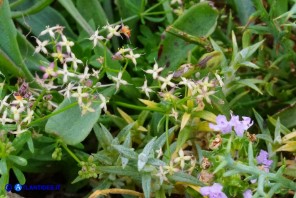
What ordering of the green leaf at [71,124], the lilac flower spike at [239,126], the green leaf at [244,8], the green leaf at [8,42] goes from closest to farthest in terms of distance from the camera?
the lilac flower spike at [239,126] → the green leaf at [71,124] → the green leaf at [8,42] → the green leaf at [244,8]

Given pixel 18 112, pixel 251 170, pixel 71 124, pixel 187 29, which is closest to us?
pixel 251 170

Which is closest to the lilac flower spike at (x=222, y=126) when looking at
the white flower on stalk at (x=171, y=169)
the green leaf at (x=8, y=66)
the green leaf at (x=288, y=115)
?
the white flower on stalk at (x=171, y=169)

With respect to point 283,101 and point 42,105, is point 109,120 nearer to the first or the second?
point 42,105

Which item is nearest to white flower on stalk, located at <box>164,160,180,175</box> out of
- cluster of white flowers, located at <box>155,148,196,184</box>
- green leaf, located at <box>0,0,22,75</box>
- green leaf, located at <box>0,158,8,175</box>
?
cluster of white flowers, located at <box>155,148,196,184</box>

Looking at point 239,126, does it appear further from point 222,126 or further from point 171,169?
point 171,169

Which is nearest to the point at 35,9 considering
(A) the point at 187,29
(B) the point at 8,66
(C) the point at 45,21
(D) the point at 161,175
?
(C) the point at 45,21

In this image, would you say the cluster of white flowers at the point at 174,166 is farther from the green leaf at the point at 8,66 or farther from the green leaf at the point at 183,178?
the green leaf at the point at 8,66

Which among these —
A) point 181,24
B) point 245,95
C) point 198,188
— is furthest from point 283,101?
point 198,188

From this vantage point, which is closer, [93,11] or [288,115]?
[288,115]
